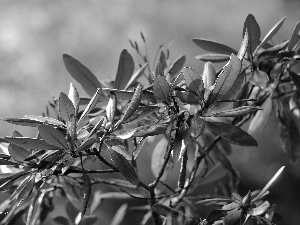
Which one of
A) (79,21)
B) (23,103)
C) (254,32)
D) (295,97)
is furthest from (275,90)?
(79,21)

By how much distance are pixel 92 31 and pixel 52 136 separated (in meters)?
2.47

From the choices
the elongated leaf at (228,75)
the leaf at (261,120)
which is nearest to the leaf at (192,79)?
the elongated leaf at (228,75)

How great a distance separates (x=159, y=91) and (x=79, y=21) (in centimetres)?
255

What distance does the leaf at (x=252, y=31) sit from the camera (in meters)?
0.79

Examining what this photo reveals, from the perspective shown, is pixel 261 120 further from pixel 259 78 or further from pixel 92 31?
pixel 92 31

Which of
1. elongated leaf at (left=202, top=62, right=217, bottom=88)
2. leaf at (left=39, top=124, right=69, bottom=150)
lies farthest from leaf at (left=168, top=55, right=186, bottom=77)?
leaf at (left=39, top=124, right=69, bottom=150)

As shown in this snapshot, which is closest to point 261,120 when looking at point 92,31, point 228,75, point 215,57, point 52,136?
point 215,57

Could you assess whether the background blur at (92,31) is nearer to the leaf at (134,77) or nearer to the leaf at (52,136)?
the leaf at (134,77)

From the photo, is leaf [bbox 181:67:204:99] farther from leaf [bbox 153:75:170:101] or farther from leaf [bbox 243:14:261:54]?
leaf [bbox 243:14:261:54]

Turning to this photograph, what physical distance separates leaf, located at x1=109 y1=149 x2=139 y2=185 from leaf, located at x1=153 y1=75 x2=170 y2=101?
0.07 metres

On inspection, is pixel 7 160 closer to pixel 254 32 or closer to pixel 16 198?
pixel 16 198

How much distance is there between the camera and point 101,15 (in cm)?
321

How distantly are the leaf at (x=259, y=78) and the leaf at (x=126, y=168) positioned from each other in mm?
188

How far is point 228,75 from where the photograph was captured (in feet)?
2.22
